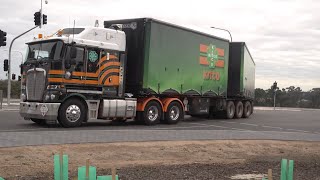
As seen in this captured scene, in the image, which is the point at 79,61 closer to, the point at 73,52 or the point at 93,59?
the point at 73,52

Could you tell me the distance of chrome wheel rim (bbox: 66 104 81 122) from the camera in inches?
628

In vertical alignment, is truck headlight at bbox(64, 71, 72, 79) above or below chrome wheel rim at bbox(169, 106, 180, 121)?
above

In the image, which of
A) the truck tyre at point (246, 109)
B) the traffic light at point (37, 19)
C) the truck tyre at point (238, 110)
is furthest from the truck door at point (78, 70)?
the traffic light at point (37, 19)

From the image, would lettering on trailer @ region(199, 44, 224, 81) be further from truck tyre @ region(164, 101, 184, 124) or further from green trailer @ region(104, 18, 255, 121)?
truck tyre @ region(164, 101, 184, 124)

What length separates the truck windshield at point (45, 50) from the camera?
52.1 ft

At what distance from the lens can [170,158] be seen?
1166 cm

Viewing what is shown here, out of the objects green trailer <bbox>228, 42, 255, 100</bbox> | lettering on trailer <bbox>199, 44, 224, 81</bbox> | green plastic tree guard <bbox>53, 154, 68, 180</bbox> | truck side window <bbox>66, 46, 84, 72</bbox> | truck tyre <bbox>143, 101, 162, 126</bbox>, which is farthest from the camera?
green trailer <bbox>228, 42, 255, 100</bbox>

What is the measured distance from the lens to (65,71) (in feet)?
52.0

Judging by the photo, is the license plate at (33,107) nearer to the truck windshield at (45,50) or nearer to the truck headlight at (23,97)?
the truck headlight at (23,97)

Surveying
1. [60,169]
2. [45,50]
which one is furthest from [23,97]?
[60,169]

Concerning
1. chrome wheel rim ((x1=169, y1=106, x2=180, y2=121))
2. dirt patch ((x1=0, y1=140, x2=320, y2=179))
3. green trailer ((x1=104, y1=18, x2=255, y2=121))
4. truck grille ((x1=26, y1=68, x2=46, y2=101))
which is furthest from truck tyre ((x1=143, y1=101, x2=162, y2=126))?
dirt patch ((x1=0, y1=140, x2=320, y2=179))

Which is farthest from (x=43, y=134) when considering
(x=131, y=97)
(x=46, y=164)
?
(x=131, y=97)

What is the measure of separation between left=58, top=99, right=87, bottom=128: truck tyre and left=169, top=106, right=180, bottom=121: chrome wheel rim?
4.60 metres

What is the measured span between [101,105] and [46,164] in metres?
7.37
